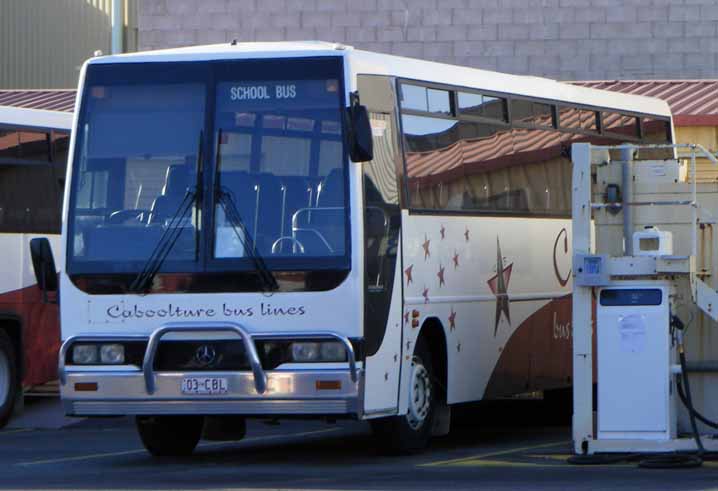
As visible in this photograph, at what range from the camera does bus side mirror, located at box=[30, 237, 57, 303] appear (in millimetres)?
12984

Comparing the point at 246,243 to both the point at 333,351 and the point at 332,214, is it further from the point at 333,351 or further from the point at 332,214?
the point at 333,351

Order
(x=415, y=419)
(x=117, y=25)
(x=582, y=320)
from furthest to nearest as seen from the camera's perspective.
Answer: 1. (x=117, y=25)
2. (x=415, y=419)
3. (x=582, y=320)

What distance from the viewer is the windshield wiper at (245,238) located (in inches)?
490

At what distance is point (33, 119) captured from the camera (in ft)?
60.7

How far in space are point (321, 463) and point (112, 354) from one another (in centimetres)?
187

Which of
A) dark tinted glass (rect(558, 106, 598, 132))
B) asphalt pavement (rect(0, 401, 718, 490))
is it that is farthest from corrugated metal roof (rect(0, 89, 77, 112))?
dark tinted glass (rect(558, 106, 598, 132))

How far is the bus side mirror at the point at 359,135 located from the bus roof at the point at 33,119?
6.54 meters

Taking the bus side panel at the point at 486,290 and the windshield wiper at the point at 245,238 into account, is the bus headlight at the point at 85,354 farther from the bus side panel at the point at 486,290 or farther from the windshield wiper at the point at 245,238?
the bus side panel at the point at 486,290

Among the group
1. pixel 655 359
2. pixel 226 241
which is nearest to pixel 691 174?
pixel 655 359

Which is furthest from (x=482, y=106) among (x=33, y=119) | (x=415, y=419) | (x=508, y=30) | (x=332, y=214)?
(x=508, y=30)

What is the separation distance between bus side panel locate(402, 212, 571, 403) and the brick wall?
14.0m

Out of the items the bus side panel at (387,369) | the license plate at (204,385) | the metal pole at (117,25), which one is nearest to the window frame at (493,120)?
the bus side panel at (387,369)

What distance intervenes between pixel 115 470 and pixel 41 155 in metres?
6.38

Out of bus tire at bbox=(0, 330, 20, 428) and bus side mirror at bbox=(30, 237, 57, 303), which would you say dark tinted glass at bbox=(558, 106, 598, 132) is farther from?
bus tire at bbox=(0, 330, 20, 428)
